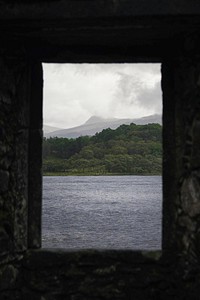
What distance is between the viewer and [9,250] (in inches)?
157

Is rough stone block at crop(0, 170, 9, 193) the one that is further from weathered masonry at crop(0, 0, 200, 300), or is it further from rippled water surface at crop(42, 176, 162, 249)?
rippled water surface at crop(42, 176, 162, 249)

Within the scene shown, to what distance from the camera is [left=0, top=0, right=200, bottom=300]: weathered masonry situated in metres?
3.78

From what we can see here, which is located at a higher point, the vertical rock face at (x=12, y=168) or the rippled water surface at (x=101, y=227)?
the vertical rock face at (x=12, y=168)

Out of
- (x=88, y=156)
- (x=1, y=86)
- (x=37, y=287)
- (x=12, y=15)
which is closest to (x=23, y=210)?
(x=37, y=287)

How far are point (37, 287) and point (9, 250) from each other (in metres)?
0.42

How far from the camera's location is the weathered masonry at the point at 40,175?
3783mm

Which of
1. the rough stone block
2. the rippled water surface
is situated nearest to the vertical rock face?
the rough stone block

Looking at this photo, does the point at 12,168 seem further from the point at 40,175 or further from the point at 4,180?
the point at 40,175

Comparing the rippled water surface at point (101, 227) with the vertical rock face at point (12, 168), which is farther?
the rippled water surface at point (101, 227)

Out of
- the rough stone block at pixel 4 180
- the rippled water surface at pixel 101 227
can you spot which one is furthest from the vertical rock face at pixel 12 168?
the rippled water surface at pixel 101 227

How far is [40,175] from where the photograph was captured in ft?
14.2

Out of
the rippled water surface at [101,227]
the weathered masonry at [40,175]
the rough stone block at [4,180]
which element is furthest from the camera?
the rippled water surface at [101,227]

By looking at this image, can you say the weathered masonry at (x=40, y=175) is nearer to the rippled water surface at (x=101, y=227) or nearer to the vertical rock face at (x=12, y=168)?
the vertical rock face at (x=12, y=168)

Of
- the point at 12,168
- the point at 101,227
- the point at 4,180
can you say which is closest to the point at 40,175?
the point at 12,168
